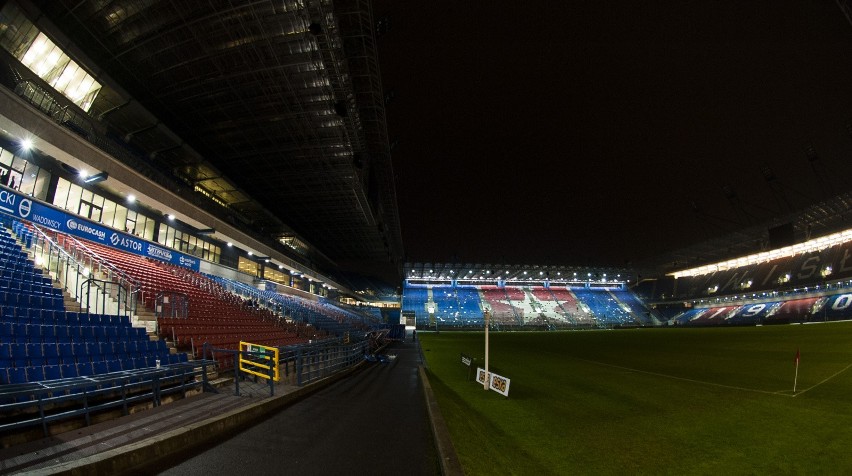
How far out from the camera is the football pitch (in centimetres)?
505

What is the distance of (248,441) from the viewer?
18.4 feet

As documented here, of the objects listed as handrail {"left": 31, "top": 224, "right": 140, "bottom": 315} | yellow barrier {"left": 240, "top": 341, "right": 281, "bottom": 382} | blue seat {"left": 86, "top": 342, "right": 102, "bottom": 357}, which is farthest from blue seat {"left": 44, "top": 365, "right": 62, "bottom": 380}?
handrail {"left": 31, "top": 224, "right": 140, "bottom": 315}

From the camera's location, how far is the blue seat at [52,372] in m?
6.20

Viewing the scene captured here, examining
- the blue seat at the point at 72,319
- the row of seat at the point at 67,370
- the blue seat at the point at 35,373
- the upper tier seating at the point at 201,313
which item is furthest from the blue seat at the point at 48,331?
the upper tier seating at the point at 201,313

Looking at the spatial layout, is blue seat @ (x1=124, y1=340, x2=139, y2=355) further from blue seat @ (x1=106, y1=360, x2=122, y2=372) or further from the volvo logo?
the volvo logo

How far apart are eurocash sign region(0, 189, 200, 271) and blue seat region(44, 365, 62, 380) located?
1032cm

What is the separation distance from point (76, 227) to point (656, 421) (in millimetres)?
21020

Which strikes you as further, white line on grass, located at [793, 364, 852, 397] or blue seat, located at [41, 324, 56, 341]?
white line on grass, located at [793, 364, 852, 397]

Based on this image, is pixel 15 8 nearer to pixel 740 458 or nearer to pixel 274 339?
pixel 274 339

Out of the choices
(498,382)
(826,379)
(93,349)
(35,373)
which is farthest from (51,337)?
(826,379)

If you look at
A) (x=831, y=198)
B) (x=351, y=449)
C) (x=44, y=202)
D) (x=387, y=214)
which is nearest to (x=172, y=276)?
(x=44, y=202)

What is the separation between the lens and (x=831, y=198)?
41.2 meters

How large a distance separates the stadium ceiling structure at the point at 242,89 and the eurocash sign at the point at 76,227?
450cm

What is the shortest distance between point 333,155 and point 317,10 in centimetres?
1270
